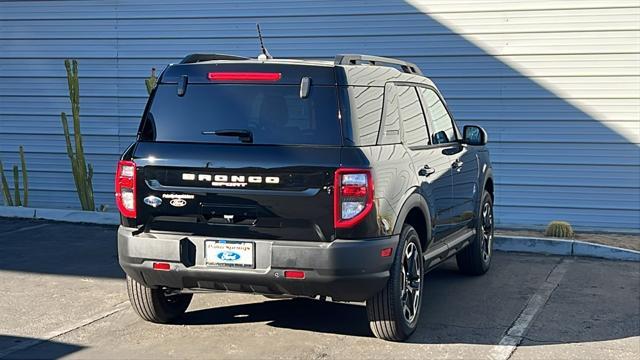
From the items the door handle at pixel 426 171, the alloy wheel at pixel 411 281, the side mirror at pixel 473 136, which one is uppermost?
the side mirror at pixel 473 136

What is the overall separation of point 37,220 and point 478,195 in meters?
6.10

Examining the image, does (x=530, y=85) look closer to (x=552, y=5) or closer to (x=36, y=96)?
(x=552, y=5)

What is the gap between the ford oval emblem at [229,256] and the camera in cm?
507

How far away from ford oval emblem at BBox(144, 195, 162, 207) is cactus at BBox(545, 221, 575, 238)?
227 inches

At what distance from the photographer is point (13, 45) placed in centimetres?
1262

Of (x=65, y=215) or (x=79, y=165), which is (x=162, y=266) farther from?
(x=79, y=165)

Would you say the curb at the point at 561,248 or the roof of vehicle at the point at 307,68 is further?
the curb at the point at 561,248

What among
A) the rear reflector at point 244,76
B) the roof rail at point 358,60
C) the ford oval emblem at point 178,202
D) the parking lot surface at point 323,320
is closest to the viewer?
the ford oval emblem at point 178,202

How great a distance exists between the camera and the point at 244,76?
5.34 metres

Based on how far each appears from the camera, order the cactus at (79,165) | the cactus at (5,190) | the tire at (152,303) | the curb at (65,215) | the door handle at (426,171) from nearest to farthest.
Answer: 1. the tire at (152,303)
2. the door handle at (426,171)
3. the curb at (65,215)
4. the cactus at (79,165)
5. the cactus at (5,190)

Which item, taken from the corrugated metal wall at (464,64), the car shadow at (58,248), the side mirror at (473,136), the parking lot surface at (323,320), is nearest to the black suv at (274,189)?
the parking lot surface at (323,320)

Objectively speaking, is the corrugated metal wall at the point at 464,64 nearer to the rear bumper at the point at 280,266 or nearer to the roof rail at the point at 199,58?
the roof rail at the point at 199,58

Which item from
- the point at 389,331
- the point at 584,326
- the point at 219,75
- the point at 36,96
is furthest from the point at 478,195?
the point at 36,96

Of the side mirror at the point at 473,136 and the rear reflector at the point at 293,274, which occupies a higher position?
the side mirror at the point at 473,136
